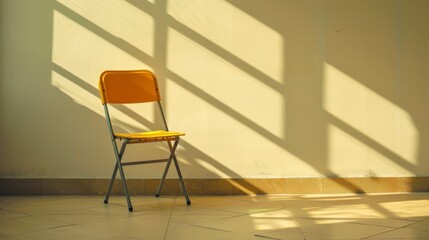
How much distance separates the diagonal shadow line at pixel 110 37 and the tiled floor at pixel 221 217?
1059 millimetres

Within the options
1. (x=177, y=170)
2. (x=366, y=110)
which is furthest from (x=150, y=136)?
(x=366, y=110)

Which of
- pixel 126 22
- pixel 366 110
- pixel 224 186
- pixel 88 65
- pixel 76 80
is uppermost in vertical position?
pixel 126 22

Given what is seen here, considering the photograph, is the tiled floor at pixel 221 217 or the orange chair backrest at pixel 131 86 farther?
the orange chair backrest at pixel 131 86

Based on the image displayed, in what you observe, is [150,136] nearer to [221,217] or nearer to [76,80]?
[221,217]

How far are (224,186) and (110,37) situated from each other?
142 centimetres

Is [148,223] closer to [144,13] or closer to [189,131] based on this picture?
[189,131]

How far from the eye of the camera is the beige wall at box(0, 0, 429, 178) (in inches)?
190

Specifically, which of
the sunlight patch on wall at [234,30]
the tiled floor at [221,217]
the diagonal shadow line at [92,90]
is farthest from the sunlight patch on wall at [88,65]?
the tiled floor at [221,217]

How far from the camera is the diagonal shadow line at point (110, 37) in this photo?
487cm

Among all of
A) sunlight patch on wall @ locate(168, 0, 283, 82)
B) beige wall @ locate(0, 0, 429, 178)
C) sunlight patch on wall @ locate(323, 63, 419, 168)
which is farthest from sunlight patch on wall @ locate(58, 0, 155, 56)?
sunlight patch on wall @ locate(323, 63, 419, 168)

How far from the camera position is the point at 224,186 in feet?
16.0

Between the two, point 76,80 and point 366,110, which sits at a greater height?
point 76,80

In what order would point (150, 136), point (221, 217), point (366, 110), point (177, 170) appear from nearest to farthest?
point (221, 217)
point (150, 136)
point (177, 170)
point (366, 110)

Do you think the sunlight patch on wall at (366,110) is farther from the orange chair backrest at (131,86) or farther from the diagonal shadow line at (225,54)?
the orange chair backrest at (131,86)
